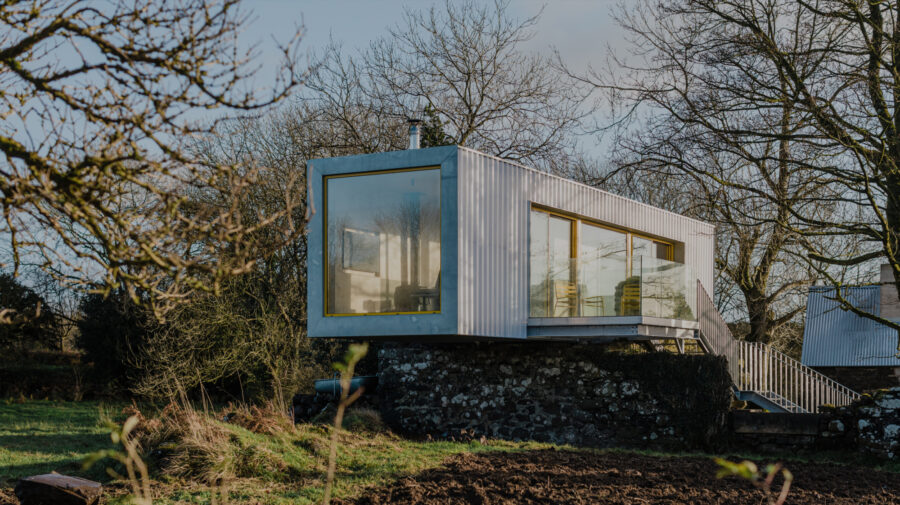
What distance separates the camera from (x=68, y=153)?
527cm

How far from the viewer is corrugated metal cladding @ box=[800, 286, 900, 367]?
25609 millimetres

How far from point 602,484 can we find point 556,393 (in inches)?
235

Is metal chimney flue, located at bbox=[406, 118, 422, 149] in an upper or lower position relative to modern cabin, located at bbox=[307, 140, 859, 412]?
upper

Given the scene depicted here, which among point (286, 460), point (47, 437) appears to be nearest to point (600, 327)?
point (286, 460)

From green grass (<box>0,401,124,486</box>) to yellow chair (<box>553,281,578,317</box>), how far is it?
7360mm

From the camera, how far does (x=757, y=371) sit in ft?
55.6

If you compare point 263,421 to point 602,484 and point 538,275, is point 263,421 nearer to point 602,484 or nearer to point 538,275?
point 602,484

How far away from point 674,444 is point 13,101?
11.6 meters

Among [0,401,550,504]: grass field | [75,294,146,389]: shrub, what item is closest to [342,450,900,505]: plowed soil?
[0,401,550,504]: grass field

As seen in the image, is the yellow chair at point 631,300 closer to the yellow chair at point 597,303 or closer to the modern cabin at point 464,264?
the modern cabin at point 464,264

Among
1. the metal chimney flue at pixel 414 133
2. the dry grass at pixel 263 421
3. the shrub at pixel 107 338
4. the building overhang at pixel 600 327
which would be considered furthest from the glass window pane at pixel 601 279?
the shrub at pixel 107 338

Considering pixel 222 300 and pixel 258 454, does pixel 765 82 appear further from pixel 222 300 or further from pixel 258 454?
pixel 222 300

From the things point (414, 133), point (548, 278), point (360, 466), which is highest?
point (414, 133)

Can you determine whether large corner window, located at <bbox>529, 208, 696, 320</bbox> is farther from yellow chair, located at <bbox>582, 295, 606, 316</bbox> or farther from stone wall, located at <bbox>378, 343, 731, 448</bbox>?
stone wall, located at <bbox>378, 343, 731, 448</bbox>
